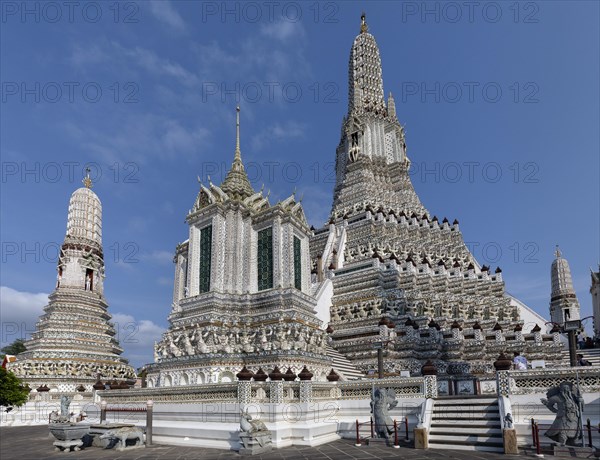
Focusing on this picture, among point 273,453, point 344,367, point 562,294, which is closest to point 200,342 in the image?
point 344,367

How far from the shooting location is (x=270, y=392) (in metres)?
16.2

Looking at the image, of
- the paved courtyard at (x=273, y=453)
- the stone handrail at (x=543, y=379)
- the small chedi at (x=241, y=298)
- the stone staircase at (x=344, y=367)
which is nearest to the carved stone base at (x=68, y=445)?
the paved courtyard at (x=273, y=453)

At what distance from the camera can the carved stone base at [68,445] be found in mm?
15680

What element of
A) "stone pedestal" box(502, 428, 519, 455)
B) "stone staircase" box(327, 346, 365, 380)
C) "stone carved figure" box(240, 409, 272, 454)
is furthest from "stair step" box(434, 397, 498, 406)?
"stone staircase" box(327, 346, 365, 380)

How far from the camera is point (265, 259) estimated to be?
27.1 m

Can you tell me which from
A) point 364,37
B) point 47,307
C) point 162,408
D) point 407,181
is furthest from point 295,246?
point 364,37

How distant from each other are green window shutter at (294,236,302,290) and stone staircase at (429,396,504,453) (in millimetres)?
12377

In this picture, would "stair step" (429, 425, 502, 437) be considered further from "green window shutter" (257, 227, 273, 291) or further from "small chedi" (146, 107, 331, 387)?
"green window shutter" (257, 227, 273, 291)

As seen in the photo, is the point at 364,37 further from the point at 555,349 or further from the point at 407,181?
the point at 555,349

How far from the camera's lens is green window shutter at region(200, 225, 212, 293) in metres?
26.4

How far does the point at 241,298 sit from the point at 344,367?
25.7 ft

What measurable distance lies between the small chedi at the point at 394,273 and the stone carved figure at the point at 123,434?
55.0 ft

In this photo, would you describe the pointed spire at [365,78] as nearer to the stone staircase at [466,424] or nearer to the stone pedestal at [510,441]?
the stone staircase at [466,424]

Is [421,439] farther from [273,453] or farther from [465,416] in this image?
[273,453]
